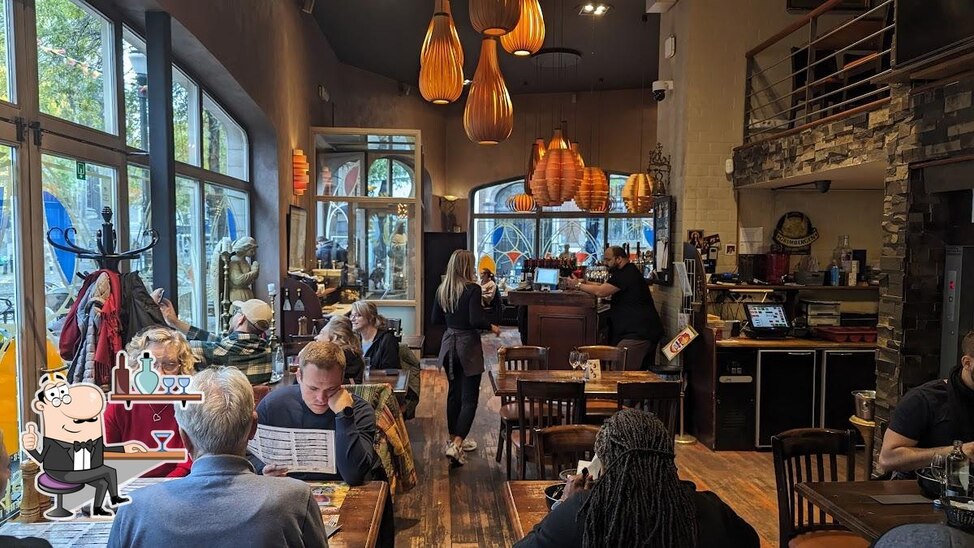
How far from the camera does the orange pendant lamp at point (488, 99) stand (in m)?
3.83

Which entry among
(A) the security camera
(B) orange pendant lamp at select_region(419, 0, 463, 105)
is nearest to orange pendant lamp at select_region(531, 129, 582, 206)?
(A) the security camera

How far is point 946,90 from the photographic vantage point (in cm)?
337

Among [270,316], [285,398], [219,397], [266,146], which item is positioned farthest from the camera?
[266,146]

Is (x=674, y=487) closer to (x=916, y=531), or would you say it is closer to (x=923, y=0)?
(x=916, y=531)

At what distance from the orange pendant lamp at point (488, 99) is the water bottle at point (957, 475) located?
270cm

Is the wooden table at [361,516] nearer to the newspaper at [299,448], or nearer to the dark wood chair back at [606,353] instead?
the newspaper at [299,448]

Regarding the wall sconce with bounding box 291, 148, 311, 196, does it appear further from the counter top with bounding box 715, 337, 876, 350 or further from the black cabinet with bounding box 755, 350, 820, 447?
the black cabinet with bounding box 755, 350, 820, 447

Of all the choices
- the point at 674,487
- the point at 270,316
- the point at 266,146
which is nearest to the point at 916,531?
the point at 674,487

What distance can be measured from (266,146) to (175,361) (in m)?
4.70

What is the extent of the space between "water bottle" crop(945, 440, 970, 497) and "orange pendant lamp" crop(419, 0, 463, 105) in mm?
2942

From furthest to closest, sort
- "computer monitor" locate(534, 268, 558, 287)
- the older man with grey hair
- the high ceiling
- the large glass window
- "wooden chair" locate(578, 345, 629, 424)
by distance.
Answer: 1. "computer monitor" locate(534, 268, 558, 287)
2. the high ceiling
3. "wooden chair" locate(578, 345, 629, 424)
4. the large glass window
5. the older man with grey hair

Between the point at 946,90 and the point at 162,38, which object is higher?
the point at 162,38

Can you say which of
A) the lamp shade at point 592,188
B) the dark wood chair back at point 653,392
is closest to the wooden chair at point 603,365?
the dark wood chair back at point 653,392

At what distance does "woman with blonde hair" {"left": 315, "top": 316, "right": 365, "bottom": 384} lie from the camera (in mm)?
3877
